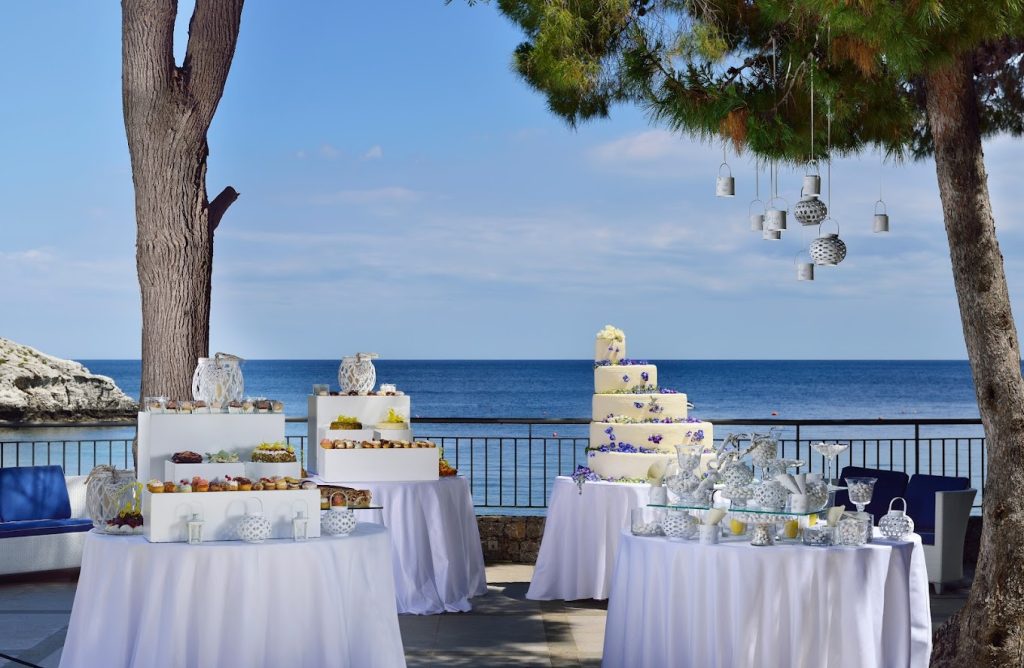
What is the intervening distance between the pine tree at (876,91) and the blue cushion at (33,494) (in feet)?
14.8

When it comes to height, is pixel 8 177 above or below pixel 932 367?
above

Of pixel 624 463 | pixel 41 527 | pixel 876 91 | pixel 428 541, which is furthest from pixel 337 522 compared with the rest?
pixel 41 527

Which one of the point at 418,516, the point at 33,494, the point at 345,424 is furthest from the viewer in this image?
the point at 33,494

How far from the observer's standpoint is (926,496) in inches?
329

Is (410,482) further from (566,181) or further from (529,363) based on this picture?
(529,363)

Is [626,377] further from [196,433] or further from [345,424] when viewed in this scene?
[196,433]

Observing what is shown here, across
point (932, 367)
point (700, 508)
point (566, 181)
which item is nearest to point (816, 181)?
point (700, 508)

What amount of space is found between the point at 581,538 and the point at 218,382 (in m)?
2.92

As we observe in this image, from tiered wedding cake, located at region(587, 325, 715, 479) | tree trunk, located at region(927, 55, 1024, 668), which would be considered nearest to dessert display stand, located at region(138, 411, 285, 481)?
tiered wedding cake, located at region(587, 325, 715, 479)

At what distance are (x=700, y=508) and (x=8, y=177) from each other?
3709 cm

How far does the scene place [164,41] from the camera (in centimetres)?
848

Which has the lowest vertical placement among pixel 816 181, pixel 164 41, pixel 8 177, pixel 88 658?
pixel 88 658

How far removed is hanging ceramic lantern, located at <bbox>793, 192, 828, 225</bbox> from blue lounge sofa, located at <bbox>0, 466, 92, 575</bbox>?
5219 millimetres

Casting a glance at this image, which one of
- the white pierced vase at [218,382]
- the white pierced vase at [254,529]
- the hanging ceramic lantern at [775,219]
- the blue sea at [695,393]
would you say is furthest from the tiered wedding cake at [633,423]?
the blue sea at [695,393]
